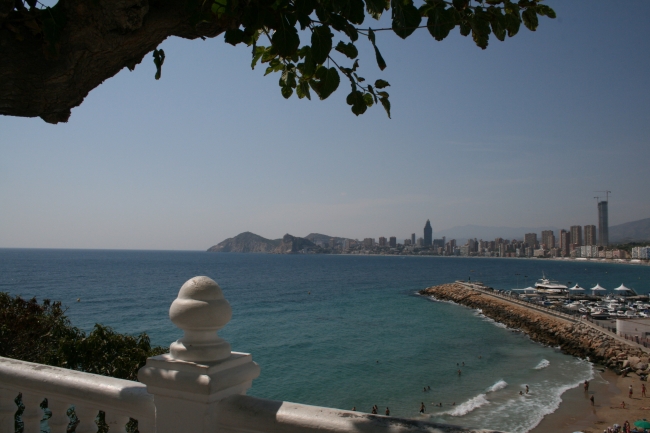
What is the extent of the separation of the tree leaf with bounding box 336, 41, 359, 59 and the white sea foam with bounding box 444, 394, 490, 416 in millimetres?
21804

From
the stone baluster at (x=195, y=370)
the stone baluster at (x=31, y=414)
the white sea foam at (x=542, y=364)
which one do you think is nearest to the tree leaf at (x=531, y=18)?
the stone baluster at (x=195, y=370)

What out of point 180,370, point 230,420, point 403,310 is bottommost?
point 403,310

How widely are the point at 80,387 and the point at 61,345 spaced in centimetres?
806

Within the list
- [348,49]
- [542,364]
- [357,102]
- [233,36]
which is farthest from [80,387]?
[542,364]

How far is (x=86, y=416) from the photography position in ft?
8.48

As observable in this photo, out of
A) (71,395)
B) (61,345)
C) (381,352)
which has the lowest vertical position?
(381,352)

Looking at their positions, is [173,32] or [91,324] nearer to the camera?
[173,32]

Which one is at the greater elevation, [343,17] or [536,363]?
[343,17]

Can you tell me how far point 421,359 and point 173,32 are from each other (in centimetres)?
3194

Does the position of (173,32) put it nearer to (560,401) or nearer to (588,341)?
(560,401)

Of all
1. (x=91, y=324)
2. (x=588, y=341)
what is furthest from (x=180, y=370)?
(x=91, y=324)

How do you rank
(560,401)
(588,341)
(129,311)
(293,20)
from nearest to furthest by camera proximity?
(293,20) < (560,401) < (588,341) < (129,311)

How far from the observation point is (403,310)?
177 ft

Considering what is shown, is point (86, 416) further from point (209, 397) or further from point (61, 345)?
point (61, 345)
